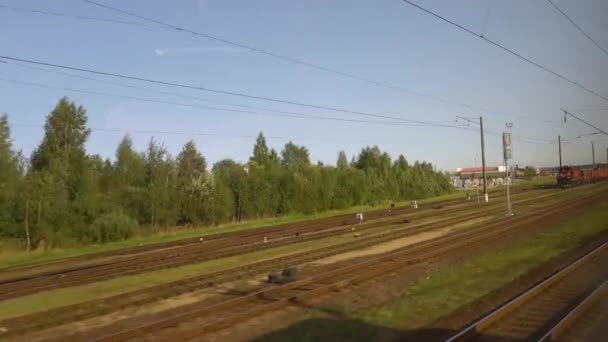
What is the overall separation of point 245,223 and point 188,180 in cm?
644

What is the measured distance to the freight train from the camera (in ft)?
243

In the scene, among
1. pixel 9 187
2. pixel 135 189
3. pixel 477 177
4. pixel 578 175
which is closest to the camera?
pixel 9 187

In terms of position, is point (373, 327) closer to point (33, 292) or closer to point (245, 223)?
point (33, 292)

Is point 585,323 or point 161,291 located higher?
point 585,323

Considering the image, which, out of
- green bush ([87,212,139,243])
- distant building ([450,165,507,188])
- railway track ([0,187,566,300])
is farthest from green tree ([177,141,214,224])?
distant building ([450,165,507,188])

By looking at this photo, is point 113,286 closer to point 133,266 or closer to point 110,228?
point 133,266

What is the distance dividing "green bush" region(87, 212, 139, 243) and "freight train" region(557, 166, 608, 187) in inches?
2553

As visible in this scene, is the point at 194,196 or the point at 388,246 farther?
the point at 194,196

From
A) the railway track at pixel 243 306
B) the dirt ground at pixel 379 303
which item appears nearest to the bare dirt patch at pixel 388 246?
the railway track at pixel 243 306

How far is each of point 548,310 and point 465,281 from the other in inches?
131

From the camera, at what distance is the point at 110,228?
34.1m

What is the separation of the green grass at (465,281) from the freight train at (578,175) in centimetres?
5842

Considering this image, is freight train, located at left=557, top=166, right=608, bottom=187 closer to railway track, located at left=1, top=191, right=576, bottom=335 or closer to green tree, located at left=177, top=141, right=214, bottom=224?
green tree, located at left=177, top=141, right=214, bottom=224

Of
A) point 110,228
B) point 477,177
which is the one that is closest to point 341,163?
point 110,228
